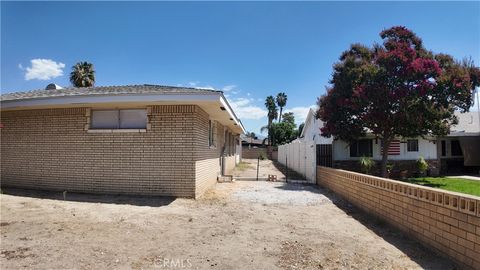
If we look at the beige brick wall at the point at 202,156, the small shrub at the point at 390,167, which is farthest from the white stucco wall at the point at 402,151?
the beige brick wall at the point at 202,156

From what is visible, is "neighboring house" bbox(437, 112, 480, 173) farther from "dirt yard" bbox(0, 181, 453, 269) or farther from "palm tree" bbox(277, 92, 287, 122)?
"palm tree" bbox(277, 92, 287, 122)

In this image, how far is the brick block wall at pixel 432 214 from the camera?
4445 millimetres

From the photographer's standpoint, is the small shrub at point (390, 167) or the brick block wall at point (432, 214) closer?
the brick block wall at point (432, 214)

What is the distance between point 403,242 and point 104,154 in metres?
8.12

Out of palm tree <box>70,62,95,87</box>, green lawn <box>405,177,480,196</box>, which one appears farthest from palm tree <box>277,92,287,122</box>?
green lawn <box>405,177,480,196</box>

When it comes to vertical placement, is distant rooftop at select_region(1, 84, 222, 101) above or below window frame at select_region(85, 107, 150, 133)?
above

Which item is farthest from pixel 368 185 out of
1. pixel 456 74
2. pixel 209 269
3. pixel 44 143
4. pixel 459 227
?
pixel 44 143

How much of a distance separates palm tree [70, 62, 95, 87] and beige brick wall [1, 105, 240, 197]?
994 inches

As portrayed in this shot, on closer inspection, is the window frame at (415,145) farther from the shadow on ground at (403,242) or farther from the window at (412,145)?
the shadow on ground at (403,242)

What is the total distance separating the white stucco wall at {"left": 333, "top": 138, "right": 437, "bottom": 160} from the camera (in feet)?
60.1

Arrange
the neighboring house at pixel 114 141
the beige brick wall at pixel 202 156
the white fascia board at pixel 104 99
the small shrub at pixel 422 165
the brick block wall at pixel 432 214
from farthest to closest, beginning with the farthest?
the small shrub at pixel 422 165, the beige brick wall at pixel 202 156, the neighboring house at pixel 114 141, the white fascia board at pixel 104 99, the brick block wall at pixel 432 214

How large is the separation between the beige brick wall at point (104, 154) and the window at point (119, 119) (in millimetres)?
265

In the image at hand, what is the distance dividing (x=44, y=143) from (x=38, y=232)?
565 centimetres

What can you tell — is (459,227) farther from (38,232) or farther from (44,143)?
(44,143)
